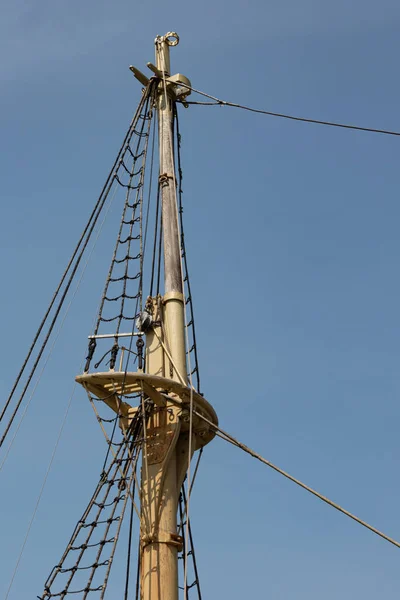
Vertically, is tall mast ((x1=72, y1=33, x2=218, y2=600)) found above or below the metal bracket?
above

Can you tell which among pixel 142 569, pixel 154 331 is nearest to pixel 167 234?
pixel 154 331

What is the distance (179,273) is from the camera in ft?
53.7

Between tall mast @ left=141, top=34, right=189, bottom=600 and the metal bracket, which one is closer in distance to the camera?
tall mast @ left=141, top=34, right=189, bottom=600

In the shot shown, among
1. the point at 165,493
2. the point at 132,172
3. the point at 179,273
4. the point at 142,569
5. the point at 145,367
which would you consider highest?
the point at 132,172

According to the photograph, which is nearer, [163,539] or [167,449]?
[163,539]

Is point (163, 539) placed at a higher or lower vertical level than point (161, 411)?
lower

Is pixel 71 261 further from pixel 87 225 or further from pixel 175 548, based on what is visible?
pixel 175 548

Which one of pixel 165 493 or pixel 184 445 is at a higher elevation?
pixel 184 445

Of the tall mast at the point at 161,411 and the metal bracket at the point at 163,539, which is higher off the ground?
the tall mast at the point at 161,411

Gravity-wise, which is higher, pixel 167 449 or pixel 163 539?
pixel 167 449

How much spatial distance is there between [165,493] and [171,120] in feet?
26.8

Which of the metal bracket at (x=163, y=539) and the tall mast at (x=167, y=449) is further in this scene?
the metal bracket at (x=163, y=539)

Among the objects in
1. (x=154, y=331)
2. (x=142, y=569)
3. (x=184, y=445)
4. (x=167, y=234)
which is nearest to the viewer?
(x=142, y=569)

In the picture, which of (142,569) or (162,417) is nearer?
(142,569)
